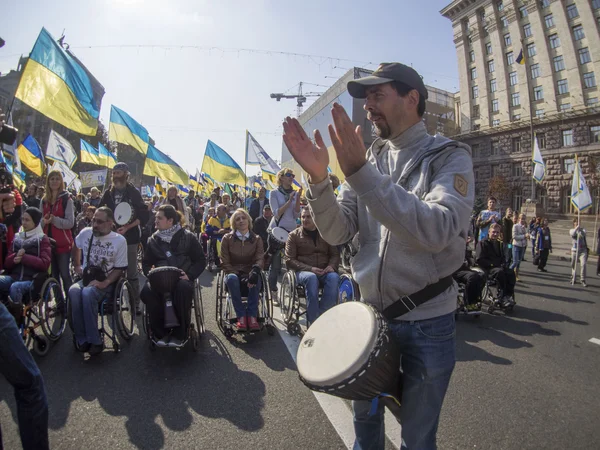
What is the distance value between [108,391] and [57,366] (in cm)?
95

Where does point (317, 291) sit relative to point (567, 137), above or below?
below

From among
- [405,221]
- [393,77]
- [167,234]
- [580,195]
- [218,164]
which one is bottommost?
[580,195]

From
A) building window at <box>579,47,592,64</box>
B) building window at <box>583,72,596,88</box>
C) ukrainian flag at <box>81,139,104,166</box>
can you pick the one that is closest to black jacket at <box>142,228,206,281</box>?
ukrainian flag at <box>81,139,104,166</box>

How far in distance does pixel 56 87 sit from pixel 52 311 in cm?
317

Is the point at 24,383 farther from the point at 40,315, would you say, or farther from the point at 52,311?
the point at 52,311

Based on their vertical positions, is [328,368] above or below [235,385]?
above

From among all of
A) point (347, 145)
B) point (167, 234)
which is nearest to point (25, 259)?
point (167, 234)

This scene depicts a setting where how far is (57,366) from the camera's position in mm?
3803

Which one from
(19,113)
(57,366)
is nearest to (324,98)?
(19,113)

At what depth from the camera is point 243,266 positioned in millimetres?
5336

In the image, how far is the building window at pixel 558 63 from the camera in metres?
35.0

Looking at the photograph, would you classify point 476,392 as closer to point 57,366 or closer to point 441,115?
point 57,366

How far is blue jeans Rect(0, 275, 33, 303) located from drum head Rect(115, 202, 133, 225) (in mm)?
1456

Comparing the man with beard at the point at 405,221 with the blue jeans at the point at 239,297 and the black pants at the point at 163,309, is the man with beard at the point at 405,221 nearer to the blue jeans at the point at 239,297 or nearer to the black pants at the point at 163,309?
the black pants at the point at 163,309
